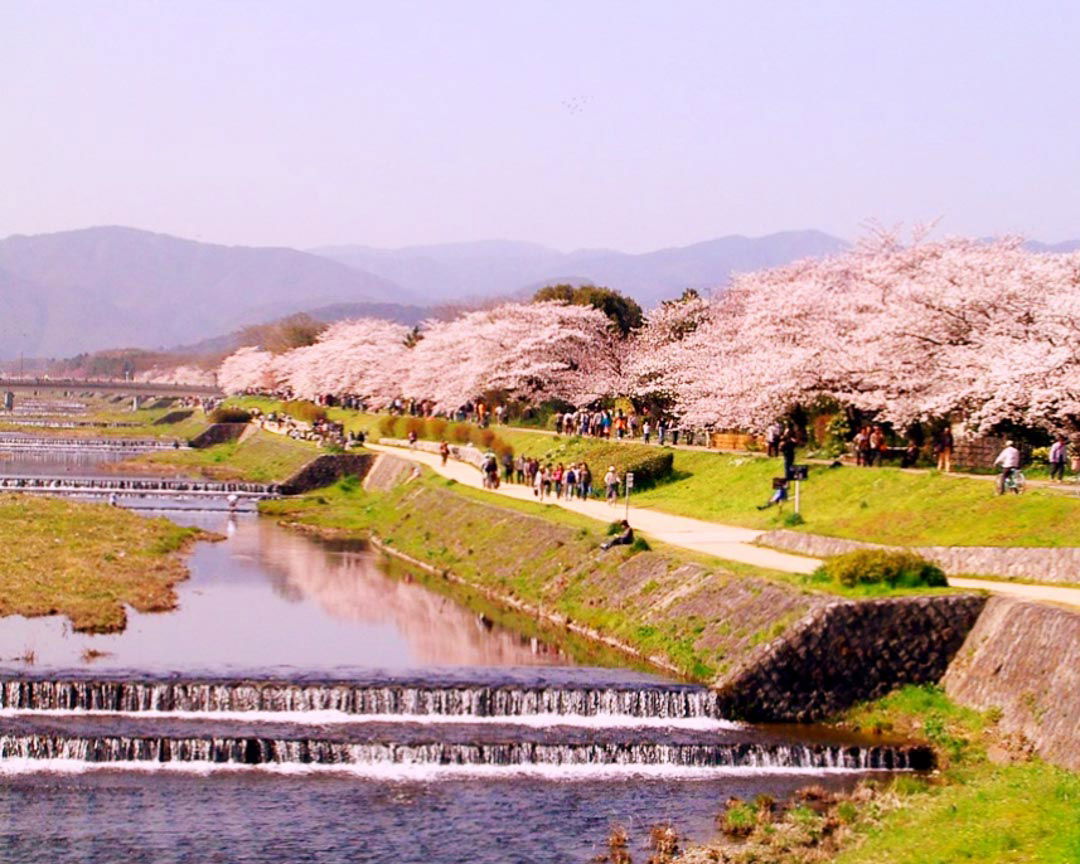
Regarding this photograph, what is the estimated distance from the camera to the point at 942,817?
25.2 m

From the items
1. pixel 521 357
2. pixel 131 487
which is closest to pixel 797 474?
pixel 131 487

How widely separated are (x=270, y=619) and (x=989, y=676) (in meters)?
22.0

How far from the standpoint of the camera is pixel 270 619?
48.0m

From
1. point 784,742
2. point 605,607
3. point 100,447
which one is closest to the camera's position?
point 784,742

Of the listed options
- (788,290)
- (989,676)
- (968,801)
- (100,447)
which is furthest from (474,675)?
(100,447)

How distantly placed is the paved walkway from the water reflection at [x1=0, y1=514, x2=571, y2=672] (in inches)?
255

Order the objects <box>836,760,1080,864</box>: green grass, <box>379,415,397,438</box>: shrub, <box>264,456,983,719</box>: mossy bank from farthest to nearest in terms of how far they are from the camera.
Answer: <box>379,415,397,438</box>: shrub
<box>264,456,983,719</box>: mossy bank
<box>836,760,1080,864</box>: green grass

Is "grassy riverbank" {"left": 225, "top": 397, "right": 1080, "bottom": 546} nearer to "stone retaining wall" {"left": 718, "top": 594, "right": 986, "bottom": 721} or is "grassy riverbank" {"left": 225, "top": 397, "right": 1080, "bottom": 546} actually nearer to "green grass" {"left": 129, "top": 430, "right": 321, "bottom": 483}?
"stone retaining wall" {"left": 718, "top": 594, "right": 986, "bottom": 721}

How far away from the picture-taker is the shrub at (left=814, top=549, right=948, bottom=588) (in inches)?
1487

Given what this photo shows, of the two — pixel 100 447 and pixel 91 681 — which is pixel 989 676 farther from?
pixel 100 447

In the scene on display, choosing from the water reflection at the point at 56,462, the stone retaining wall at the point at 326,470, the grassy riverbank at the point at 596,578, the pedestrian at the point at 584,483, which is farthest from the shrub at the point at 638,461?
the water reflection at the point at 56,462

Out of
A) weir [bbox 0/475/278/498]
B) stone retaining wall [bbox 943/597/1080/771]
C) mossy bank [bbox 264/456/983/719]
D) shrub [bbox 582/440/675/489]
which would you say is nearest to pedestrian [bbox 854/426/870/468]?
mossy bank [bbox 264/456/983/719]

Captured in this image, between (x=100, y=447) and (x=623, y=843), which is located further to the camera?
(x=100, y=447)

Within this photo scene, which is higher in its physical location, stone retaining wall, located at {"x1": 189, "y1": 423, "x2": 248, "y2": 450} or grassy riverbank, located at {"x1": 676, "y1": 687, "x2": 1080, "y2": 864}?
stone retaining wall, located at {"x1": 189, "y1": 423, "x2": 248, "y2": 450}
